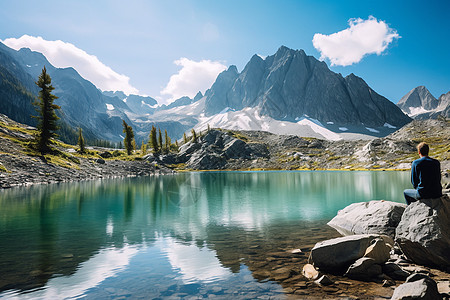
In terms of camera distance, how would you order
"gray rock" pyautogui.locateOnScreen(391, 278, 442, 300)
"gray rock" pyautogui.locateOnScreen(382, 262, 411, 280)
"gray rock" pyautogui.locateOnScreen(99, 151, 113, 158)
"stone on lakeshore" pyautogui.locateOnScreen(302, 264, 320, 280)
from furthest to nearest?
"gray rock" pyautogui.locateOnScreen(99, 151, 113, 158), "stone on lakeshore" pyautogui.locateOnScreen(302, 264, 320, 280), "gray rock" pyautogui.locateOnScreen(382, 262, 411, 280), "gray rock" pyautogui.locateOnScreen(391, 278, 442, 300)

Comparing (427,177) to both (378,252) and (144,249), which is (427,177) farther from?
(144,249)

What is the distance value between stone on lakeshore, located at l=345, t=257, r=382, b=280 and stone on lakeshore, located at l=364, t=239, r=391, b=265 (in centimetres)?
37

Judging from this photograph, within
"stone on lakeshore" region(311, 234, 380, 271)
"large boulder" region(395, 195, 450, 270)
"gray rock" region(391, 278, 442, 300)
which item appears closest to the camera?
"gray rock" region(391, 278, 442, 300)

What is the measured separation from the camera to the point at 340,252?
12.3 metres

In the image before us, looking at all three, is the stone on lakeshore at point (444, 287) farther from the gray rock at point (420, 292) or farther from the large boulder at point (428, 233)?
the large boulder at point (428, 233)

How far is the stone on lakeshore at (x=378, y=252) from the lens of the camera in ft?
38.7

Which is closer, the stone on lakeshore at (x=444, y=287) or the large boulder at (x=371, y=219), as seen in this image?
the stone on lakeshore at (x=444, y=287)

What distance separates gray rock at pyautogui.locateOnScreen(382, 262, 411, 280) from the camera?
1100 centimetres

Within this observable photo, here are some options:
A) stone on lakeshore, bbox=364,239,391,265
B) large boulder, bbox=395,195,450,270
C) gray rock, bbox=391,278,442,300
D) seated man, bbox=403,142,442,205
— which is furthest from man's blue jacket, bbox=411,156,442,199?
gray rock, bbox=391,278,442,300

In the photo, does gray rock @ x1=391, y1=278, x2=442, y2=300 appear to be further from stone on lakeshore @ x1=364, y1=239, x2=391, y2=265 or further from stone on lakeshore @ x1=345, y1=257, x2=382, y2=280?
stone on lakeshore @ x1=364, y1=239, x2=391, y2=265

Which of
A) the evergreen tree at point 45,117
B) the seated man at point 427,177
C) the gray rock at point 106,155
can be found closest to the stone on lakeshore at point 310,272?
the seated man at point 427,177

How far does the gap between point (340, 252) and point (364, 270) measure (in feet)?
4.15

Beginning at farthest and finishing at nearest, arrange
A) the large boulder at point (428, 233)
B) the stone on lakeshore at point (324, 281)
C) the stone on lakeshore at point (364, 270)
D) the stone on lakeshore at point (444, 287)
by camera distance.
→ the large boulder at point (428, 233), the stone on lakeshore at point (364, 270), the stone on lakeshore at point (324, 281), the stone on lakeshore at point (444, 287)

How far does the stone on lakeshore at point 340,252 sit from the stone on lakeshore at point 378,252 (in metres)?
0.32
